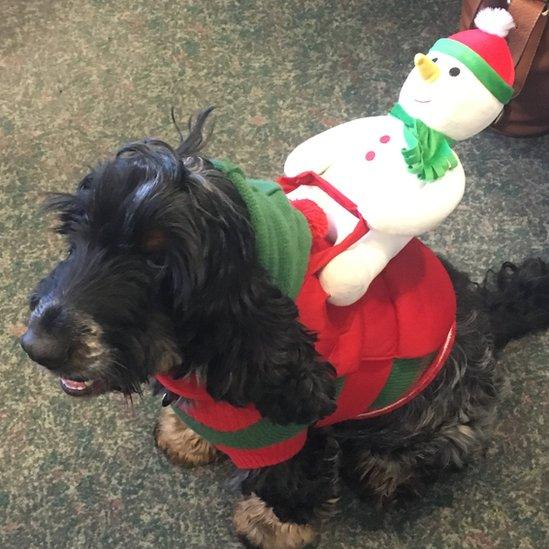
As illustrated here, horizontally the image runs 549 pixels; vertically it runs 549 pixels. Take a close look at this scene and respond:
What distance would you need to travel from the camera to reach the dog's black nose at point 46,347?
0.77 metres

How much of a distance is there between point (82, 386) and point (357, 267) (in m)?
0.33

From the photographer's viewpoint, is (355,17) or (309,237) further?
(355,17)

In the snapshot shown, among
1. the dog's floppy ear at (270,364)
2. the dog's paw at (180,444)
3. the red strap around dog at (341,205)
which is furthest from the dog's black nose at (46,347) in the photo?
the dog's paw at (180,444)

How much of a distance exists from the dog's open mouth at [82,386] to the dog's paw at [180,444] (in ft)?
1.26

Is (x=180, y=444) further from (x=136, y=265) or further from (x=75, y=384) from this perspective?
(x=136, y=265)

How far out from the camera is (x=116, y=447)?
1.29 meters

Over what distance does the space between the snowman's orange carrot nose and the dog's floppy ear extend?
0.28 meters

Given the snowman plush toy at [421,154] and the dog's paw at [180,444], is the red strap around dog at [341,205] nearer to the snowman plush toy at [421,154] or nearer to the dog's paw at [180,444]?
the snowman plush toy at [421,154]

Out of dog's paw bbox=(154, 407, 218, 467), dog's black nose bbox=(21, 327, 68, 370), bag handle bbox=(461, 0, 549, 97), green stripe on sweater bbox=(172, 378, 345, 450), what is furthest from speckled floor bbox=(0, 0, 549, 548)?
dog's black nose bbox=(21, 327, 68, 370)

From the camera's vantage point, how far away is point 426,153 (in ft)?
2.78

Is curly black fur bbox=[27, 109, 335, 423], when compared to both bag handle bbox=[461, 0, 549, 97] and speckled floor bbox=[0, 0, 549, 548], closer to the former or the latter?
speckled floor bbox=[0, 0, 549, 548]

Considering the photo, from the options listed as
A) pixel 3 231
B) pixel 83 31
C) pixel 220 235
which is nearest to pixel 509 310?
pixel 220 235

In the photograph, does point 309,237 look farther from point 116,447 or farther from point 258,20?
point 258,20

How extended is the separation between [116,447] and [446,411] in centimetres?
54
